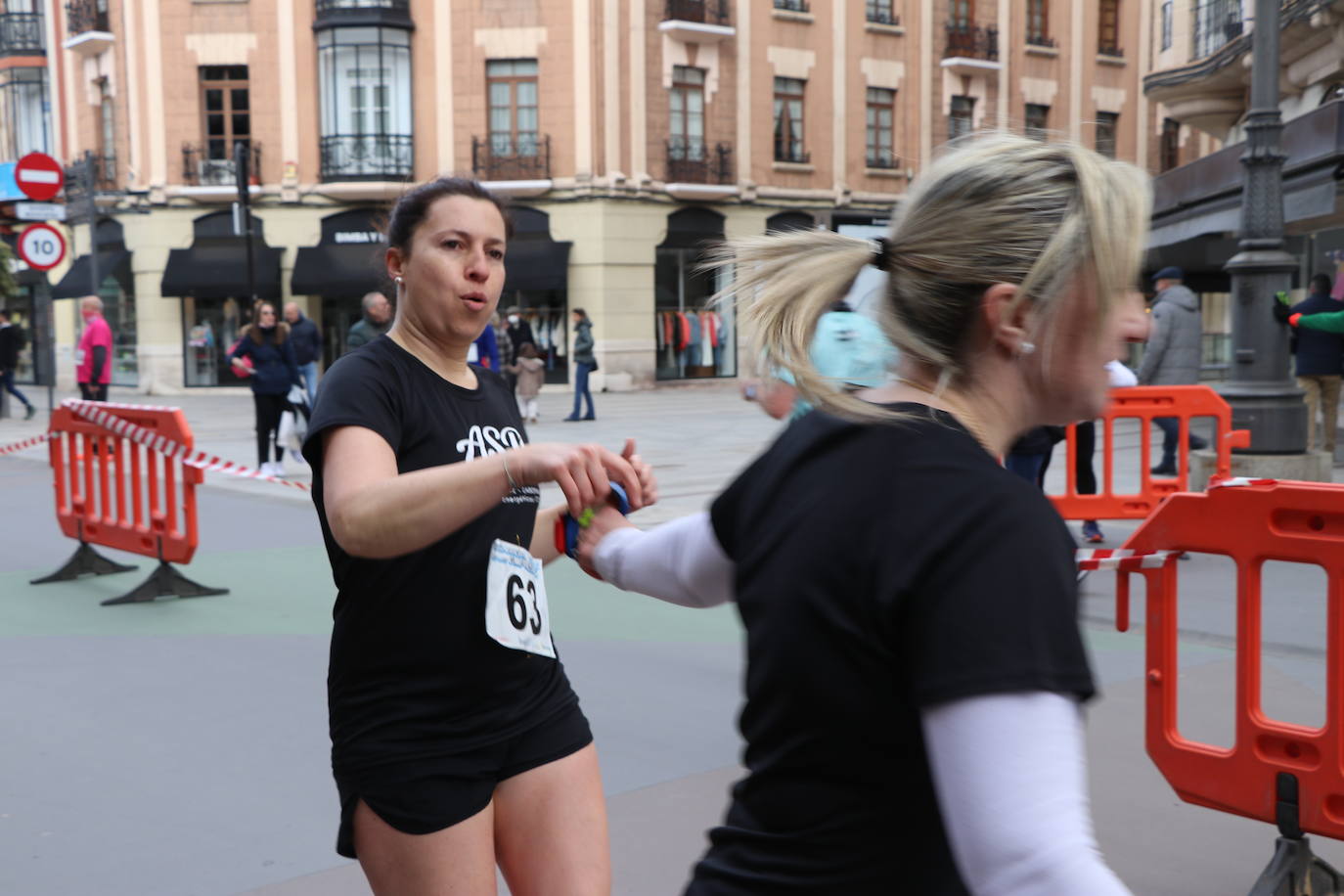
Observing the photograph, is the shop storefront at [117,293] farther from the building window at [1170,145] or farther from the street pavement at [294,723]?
the building window at [1170,145]

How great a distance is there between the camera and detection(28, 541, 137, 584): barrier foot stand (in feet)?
26.8

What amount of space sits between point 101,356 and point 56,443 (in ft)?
27.6

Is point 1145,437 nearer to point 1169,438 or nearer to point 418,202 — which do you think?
point 1169,438

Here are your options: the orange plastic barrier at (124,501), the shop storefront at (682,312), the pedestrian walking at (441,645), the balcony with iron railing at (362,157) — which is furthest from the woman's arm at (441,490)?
the balcony with iron railing at (362,157)

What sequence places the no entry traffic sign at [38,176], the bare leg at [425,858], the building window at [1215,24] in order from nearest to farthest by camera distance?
the bare leg at [425,858]
the no entry traffic sign at [38,176]
the building window at [1215,24]

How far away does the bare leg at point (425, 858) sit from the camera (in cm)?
213

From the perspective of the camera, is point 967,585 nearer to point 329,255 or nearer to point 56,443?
point 56,443

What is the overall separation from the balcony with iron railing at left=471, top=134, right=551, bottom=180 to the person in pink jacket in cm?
1377

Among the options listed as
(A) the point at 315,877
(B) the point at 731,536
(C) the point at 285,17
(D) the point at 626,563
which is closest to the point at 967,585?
(B) the point at 731,536

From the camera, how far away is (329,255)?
97.1 ft

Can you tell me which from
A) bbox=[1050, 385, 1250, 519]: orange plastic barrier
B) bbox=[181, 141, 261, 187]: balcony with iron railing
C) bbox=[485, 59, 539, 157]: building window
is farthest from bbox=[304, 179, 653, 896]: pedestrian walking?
bbox=[181, 141, 261, 187]: balcony with iron railing

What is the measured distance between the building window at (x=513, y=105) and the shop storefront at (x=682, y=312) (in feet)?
11.9

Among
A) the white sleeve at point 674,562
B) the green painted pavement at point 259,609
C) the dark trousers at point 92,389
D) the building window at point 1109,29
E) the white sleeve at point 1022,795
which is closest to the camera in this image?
the white sleeve at point 1022,795

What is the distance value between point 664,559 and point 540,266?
90.8 feet
